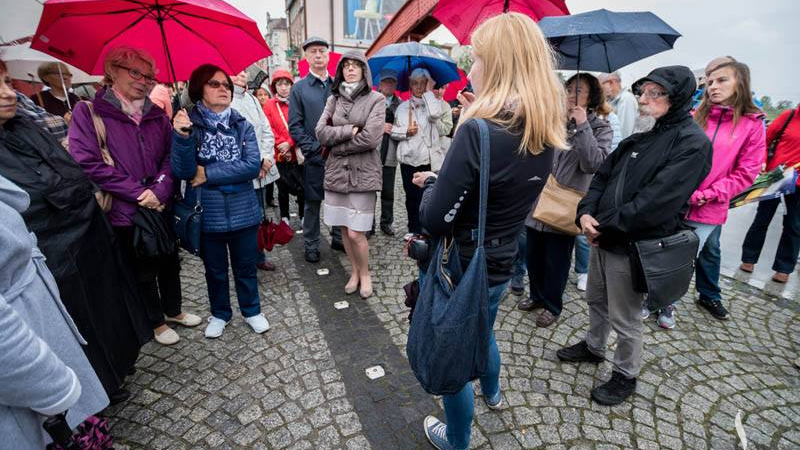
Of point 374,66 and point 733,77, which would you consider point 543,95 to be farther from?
point 374,66

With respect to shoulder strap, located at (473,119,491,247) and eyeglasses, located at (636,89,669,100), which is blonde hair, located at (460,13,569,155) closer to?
shoulder strap, located at (473,119,491,247)

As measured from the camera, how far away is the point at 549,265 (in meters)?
3.39

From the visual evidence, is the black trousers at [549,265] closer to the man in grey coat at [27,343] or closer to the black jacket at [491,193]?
the black jacket at [491,193]

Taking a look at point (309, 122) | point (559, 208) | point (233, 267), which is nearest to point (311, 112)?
point (309, 122)

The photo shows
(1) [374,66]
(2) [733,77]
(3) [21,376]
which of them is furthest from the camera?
(1) [374,66]

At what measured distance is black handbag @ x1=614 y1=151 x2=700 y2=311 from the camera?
2.32 m

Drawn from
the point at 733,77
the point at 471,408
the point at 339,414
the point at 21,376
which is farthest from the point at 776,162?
the point at 21,376

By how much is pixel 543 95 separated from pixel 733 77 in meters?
2.61

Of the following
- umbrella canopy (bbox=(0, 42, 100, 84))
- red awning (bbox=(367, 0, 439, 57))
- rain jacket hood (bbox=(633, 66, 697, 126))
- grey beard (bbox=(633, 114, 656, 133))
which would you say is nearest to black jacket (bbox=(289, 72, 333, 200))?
umbrella canopy (bbox=(0, 42, 100, 84))

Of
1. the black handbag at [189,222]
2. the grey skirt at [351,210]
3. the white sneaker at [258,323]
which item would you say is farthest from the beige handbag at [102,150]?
the grey skirt at [351,210]

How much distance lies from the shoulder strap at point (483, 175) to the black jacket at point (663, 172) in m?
1.20

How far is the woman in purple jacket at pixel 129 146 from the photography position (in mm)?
2521

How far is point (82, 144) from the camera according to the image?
2.49 meters

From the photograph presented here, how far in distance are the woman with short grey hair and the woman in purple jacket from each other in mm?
2696
